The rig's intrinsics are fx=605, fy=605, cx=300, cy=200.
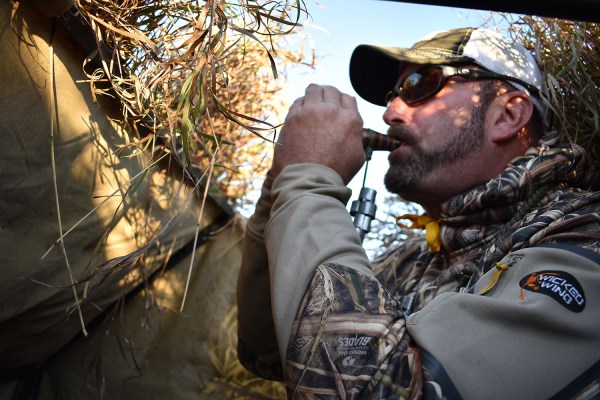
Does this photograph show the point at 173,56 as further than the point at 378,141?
No

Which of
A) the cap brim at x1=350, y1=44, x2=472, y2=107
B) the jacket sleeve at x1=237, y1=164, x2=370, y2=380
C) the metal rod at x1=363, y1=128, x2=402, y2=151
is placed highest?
the cap brim at x1=350, y1=44, x2=472, y2=107

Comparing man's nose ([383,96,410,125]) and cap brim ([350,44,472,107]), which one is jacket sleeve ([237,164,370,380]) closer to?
man's nose ([383,96,410,125])

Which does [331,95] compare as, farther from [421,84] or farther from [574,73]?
[574,73]

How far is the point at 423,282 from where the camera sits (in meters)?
1.78

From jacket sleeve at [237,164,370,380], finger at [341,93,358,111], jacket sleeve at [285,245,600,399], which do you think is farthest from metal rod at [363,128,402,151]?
jacket sleeve at [285,245,600,399]

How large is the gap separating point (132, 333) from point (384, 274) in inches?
33.5

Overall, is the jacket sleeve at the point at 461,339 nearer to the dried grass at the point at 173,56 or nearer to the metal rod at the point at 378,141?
the dried grass at the point at 173,56

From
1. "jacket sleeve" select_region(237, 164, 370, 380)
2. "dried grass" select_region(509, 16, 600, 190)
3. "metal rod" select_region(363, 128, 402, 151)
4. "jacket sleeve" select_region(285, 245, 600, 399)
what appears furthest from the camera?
"metal rod" select_region(363, 128, 402, 151)

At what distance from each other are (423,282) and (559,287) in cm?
73

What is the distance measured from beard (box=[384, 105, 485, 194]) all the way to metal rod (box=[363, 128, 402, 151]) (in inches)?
2.6

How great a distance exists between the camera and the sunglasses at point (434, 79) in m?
1.99

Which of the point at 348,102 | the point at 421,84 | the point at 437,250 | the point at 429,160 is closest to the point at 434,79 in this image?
the point at 421,84

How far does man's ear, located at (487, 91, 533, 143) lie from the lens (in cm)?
192

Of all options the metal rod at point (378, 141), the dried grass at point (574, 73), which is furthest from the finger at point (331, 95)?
the dried grass at point (574, 73)
